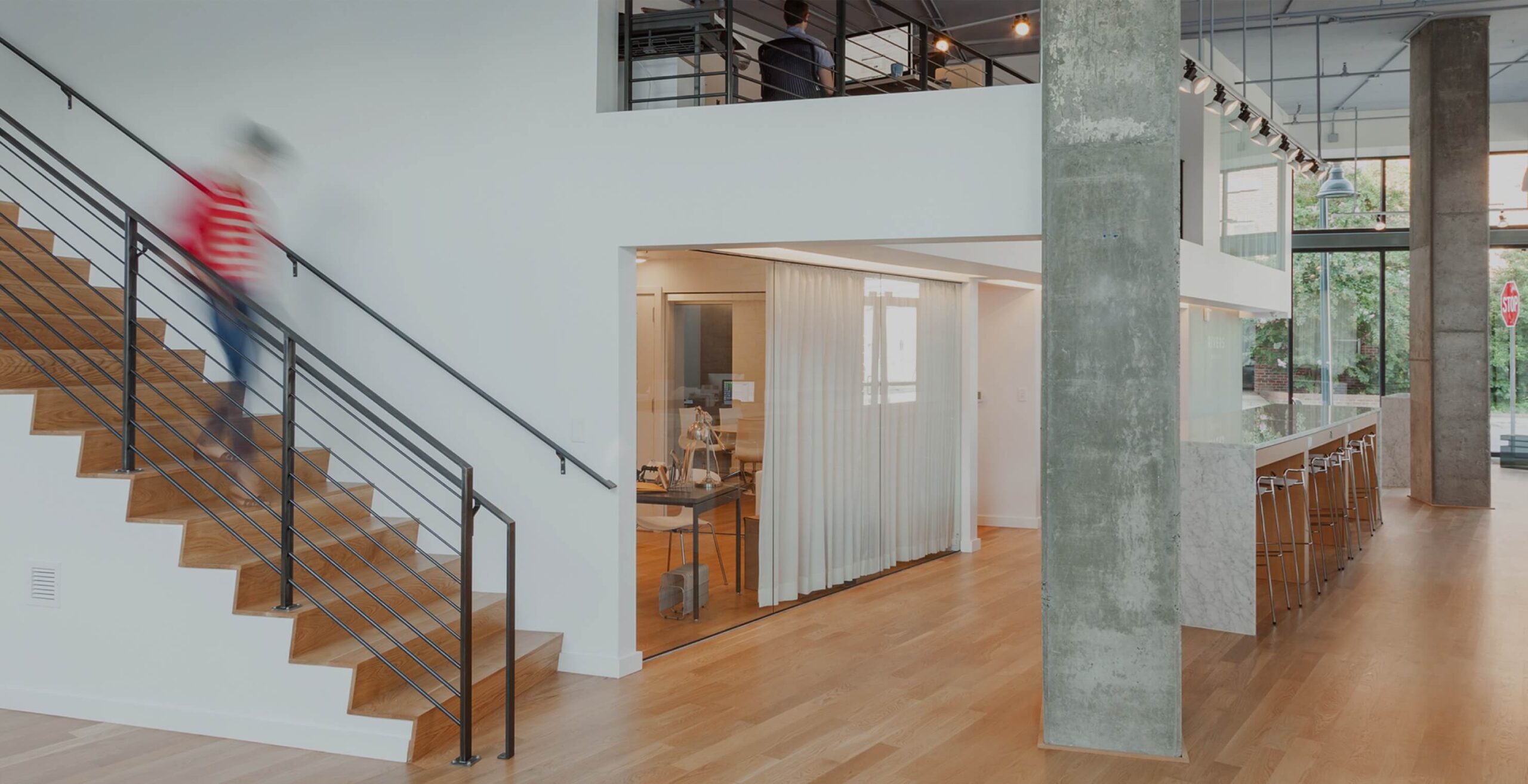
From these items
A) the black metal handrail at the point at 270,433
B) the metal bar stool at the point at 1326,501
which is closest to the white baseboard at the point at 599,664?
the black metal handrail at the point at 270,433

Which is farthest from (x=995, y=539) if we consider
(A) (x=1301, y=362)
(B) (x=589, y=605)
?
(A) (x=1301, y=362)

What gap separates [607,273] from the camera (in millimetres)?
5043

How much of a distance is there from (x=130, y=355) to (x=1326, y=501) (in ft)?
26.3

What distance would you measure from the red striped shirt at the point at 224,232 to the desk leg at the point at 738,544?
2.76 meters

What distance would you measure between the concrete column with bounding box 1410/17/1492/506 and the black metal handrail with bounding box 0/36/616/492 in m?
9.16

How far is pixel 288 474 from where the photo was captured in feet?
13.2

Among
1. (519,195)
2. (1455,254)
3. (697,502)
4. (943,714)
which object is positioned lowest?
(943,714)

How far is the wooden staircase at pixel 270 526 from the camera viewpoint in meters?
4.10

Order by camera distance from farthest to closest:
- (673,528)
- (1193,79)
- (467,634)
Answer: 1. (673,528)
2. (1193,79)
3. (467,634)

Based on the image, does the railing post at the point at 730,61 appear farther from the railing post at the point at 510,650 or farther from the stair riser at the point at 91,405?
the stair riser at the point at 91,405

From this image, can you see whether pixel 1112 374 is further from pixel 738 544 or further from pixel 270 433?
pixel 270 433

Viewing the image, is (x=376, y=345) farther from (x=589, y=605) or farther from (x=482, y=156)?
(x=589, y=605)

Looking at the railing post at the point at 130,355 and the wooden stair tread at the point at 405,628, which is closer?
the wooden stair tread at the point at 405,628

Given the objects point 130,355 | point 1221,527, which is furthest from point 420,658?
point 1221,527
